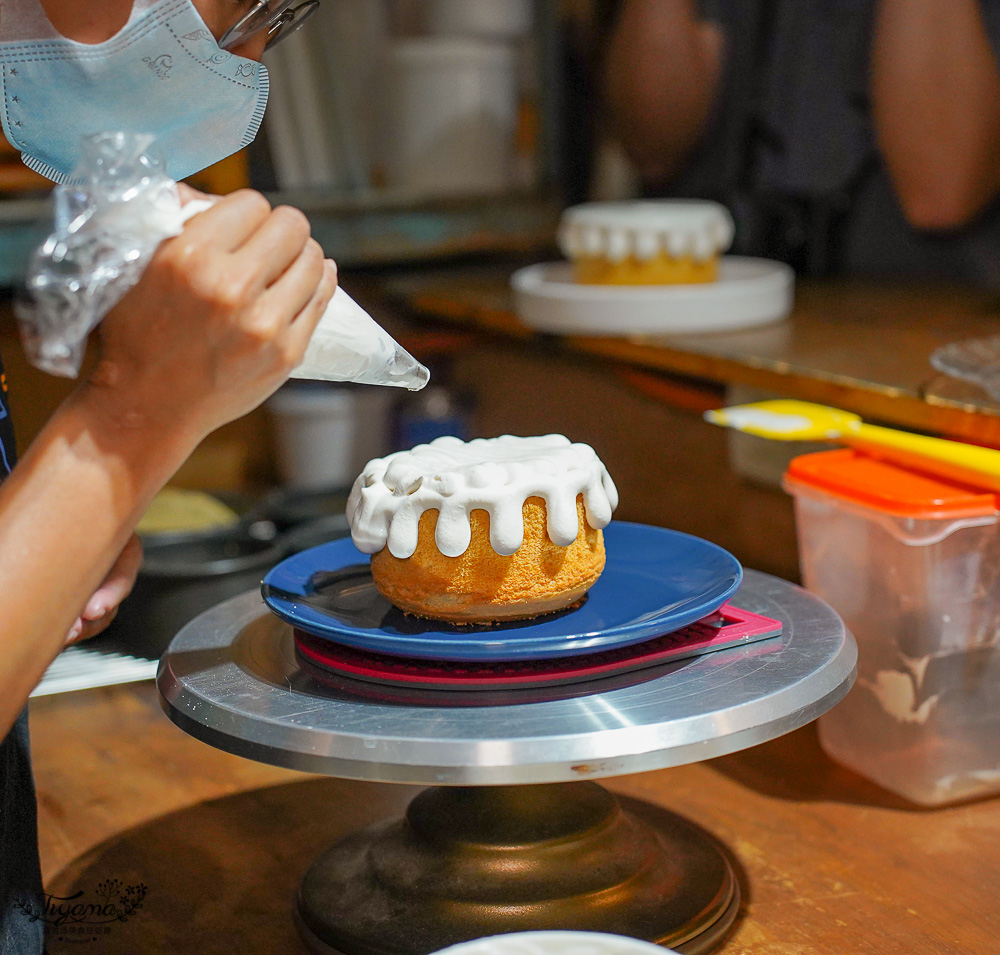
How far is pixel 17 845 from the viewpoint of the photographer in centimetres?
80

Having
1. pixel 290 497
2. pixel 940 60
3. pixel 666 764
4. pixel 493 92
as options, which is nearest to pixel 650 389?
pixel 290 497

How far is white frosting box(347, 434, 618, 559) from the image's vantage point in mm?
705

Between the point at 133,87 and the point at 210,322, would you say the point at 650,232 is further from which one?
the point at 210,322

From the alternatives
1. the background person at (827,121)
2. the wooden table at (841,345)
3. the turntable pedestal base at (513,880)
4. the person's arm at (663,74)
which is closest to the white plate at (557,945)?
the turntable pedestal base at (513,880)

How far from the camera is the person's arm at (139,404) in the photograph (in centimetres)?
58

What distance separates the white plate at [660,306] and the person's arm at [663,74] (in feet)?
2.09

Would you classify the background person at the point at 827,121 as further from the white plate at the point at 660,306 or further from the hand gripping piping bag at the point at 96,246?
the hand gripping piping bag at the point at 96,246

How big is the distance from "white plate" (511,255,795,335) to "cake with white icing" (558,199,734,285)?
29 mm

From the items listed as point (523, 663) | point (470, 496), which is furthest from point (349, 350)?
point (523, 663)

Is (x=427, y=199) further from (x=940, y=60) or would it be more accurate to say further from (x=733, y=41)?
(x=940, y=60)

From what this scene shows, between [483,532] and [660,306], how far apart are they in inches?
38.5

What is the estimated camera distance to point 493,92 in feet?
7.48

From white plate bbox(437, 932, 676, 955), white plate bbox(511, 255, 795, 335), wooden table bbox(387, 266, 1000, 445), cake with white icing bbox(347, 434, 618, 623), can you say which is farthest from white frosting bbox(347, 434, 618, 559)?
white plate bbox(511, 255, 795, 335)

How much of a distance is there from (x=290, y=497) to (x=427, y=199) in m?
0.71
